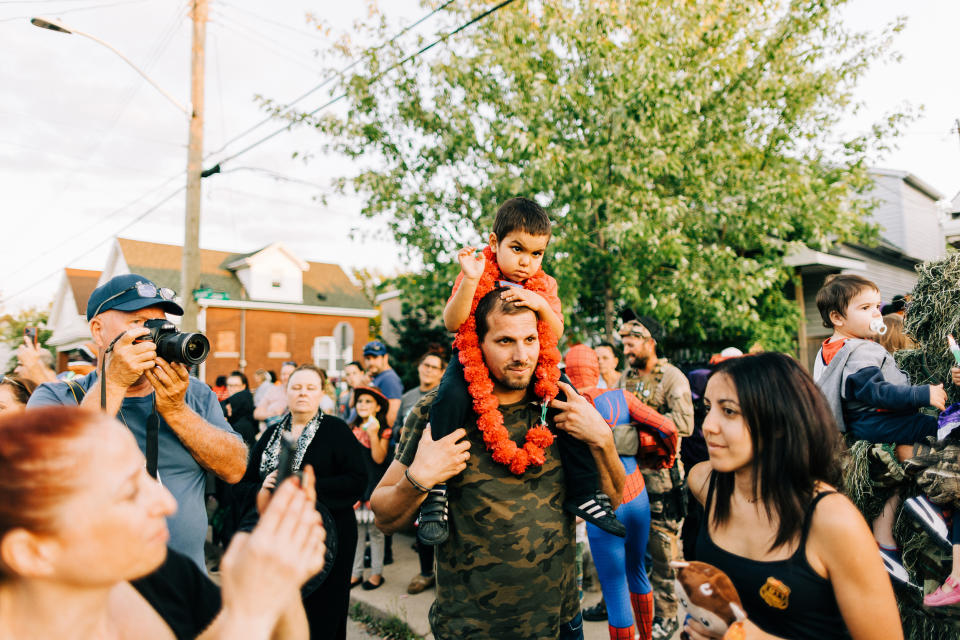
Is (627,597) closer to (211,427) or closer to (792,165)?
(211,427)

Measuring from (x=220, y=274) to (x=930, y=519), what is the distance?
30.1 meters

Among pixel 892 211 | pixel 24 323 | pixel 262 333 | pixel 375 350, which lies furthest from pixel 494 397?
pixel 24 323

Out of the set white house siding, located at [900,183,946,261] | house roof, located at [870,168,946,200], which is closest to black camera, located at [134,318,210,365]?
house roof, located at [870,168,946,200]

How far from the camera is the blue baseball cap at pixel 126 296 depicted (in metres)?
2.65

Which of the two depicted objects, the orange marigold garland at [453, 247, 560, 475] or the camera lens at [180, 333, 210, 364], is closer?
the orange marigold garland at [453, 247, 560, 475]

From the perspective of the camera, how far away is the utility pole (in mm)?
10227

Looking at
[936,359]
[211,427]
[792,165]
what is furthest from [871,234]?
[211,427]

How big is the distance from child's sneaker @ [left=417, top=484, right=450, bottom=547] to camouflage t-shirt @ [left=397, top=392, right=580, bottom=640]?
0.25ft

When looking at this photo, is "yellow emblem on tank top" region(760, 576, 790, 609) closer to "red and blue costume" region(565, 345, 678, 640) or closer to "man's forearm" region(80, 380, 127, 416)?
"red and blue costume" region(565, 345, 678, 640)

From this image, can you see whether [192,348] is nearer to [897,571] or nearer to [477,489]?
[477,489]

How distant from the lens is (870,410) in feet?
10.9

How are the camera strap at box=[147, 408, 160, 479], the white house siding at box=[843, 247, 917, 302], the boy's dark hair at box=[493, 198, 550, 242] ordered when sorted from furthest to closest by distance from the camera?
the white house siding at box=[843, 247, 917, 302], the boy's dark hair at box=[493, 198, 550, 242], the camera strap at box=[147, 408, 160, 479]

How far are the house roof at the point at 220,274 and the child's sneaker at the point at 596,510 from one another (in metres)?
26.7

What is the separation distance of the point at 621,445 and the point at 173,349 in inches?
119
